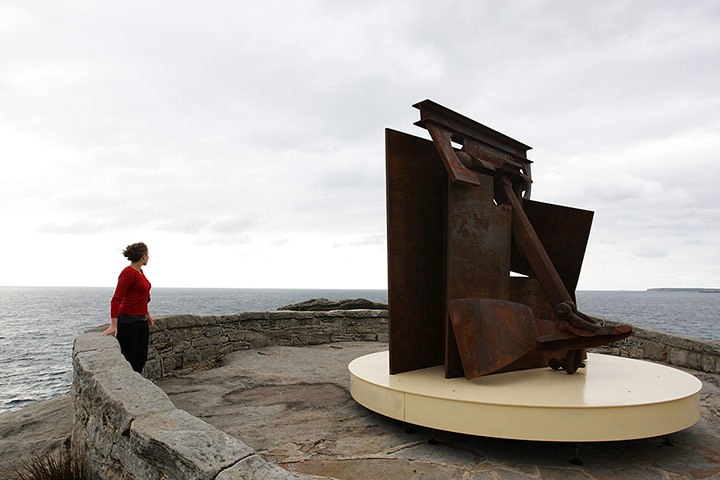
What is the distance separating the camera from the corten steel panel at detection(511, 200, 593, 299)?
4898 millimetres

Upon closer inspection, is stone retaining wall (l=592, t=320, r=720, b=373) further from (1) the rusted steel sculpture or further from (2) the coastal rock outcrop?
(2) the coastal rock outcrop

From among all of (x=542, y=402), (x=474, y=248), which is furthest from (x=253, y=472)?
(x=474, y=248)

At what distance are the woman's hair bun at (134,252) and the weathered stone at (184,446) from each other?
2296 millimetres

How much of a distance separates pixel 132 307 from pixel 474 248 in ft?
10.6

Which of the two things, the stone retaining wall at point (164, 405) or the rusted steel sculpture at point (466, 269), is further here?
the rusted steel sculpture at point (466, 269)

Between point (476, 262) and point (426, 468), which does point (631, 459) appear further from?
point (476, 262)

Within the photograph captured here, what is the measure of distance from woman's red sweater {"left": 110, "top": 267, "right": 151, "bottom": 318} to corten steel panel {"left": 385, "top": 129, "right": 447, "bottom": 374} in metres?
2.36

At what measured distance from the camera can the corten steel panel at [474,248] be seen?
13.2 feet

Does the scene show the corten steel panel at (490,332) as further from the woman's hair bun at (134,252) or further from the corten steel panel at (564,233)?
the woman's hair bun at (134,252)

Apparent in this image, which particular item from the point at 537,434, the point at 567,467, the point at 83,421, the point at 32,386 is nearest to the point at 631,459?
the point at 567,467

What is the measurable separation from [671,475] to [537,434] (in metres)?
0.86

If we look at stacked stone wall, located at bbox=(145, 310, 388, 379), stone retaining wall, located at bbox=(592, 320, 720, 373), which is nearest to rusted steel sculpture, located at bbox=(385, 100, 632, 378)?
stone retaining wall, located at bbox=(592, 320, 720, 373)

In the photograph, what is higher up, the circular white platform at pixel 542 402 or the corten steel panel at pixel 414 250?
the corten steel panel at pixel 414 250

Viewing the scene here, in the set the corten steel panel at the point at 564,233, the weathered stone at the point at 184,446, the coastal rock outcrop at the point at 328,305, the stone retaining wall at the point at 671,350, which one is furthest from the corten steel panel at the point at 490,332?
the coastal rock outcrop at the point at 328,305
